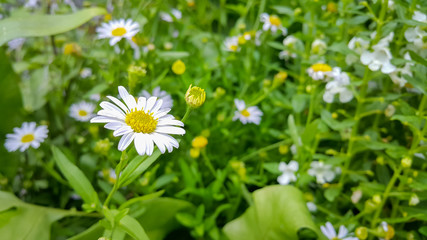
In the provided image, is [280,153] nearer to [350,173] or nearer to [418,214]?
[350,173]

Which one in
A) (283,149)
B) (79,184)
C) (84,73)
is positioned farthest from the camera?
(84,73)

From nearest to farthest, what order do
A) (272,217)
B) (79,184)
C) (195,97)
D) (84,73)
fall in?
(195,97)
(79,184)
(272,217)
(84,73)

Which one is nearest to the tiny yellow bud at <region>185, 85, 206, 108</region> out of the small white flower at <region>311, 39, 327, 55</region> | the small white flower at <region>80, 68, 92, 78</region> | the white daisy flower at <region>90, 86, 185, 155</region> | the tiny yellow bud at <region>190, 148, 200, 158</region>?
the white daisy flower at <region>90, 86, 185, 155</region>

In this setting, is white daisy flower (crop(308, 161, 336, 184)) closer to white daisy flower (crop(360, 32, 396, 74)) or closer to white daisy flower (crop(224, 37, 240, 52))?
white daisy flower (crop(360, 32, 396, 74))

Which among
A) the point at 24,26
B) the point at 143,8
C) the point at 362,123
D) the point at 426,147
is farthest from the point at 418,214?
the point at 24,26

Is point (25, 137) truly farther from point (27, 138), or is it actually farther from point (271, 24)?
point (271, 24)

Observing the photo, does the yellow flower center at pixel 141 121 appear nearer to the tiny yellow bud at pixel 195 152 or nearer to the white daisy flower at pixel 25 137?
the tiny yellow bud at pixel 195 152

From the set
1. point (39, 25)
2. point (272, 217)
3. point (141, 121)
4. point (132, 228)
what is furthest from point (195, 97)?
point (39, 25)
